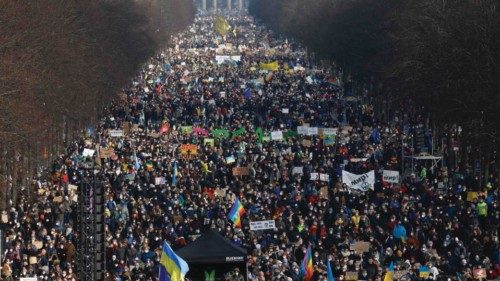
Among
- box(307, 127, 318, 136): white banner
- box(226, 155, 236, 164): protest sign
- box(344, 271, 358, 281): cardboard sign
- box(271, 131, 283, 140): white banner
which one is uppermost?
box(307, 127, 318, 136): white banner

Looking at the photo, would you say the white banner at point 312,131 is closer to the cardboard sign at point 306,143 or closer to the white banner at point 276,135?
the white banner at point 276,135

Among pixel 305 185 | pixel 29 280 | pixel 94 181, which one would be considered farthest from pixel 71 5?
pixel 94 181

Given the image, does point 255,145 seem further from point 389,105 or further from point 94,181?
point 94,181

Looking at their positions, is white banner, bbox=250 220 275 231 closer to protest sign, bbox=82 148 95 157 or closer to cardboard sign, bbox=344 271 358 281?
cardboard sign, bbox=344 271 358 281

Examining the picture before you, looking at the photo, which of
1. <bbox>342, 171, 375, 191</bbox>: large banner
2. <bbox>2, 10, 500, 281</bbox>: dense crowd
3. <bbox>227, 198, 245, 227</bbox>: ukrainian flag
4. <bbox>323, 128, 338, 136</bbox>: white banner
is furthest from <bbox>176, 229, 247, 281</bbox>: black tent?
<bbox>323, 128, 338, 136</bbox>: white banner

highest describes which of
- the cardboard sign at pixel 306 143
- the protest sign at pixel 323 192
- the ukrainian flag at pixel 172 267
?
the cardboard sign at pixel 306 143

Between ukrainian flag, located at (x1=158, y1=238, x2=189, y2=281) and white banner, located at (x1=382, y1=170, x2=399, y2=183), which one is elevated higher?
white banner, located at (x1=382, y1=170, x2=399, y2=183)

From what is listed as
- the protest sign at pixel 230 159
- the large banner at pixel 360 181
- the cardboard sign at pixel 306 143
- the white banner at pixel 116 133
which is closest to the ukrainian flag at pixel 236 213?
the large banner at pixel 360 181
